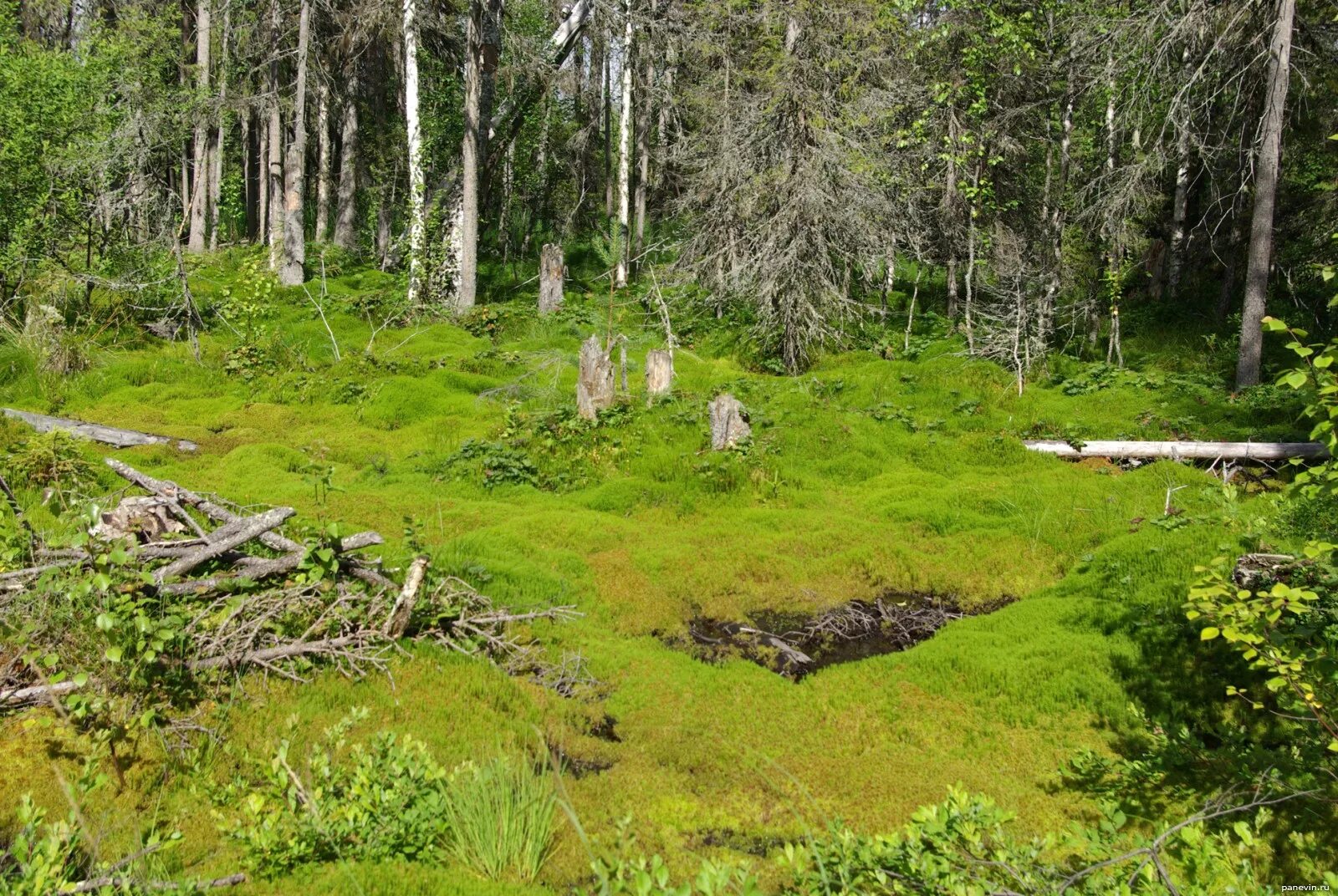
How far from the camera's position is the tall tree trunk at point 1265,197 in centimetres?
1190

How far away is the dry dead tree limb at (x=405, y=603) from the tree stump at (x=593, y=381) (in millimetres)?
5855

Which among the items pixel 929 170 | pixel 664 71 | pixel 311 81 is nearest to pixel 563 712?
pixel 929 170

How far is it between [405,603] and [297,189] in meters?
17.4

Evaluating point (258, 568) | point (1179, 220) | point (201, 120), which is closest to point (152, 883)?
point (258, 568)

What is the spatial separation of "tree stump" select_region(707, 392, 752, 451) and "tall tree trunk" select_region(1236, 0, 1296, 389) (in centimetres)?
825

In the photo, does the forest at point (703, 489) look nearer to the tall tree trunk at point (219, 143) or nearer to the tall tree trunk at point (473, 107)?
the tall tree trunk at point (473, 107)

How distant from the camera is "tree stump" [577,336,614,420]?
11438 mm

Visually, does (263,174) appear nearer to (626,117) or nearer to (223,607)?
(626,117)

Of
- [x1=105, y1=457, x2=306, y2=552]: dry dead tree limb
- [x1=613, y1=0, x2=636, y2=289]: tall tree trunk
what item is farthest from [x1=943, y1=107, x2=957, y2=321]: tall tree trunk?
[x1=105, y1=457, x2=306, y2=552]: dry dead tree limb

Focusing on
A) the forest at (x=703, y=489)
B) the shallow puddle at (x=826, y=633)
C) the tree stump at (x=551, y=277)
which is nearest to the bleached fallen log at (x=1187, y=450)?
the forest at (x=703, y=489)

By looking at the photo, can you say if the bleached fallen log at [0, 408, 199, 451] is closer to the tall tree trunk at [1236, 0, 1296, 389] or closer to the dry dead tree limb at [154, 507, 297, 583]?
the dry dead tree limb at [154, 507, 297, 583]

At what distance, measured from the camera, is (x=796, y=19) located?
14.5 metres

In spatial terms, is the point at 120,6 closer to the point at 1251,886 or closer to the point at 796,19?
the point at 796,19

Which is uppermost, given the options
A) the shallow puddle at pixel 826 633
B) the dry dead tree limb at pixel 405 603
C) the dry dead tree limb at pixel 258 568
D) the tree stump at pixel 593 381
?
the tree stump at pixel 593 381
